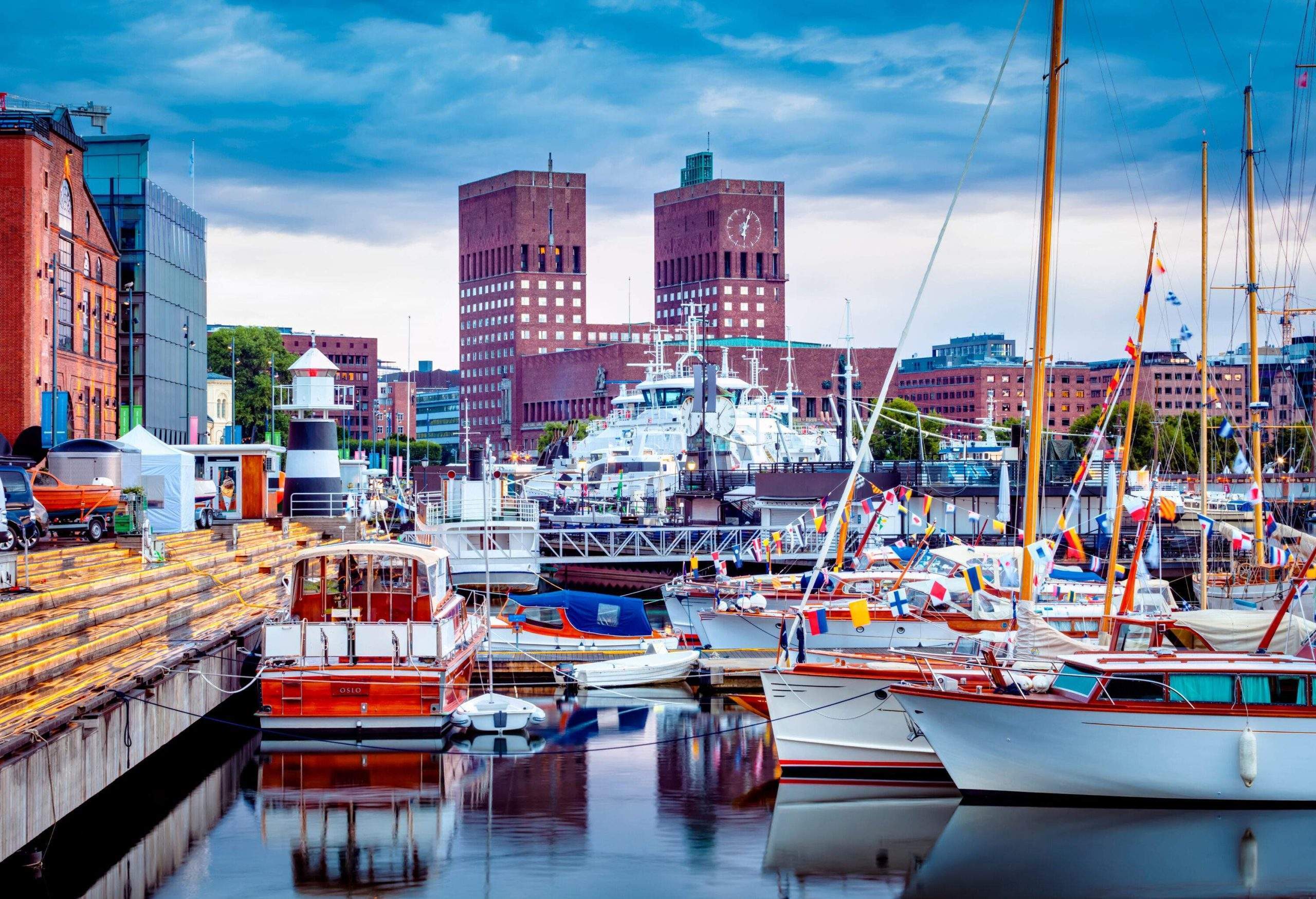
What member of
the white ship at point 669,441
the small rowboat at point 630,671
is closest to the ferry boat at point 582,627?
the small rowboat at point 630,671

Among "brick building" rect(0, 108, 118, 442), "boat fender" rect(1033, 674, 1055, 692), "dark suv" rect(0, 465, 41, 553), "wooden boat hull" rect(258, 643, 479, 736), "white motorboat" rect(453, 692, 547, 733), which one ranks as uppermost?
"brick building" rect(0, 108, 118, 442)

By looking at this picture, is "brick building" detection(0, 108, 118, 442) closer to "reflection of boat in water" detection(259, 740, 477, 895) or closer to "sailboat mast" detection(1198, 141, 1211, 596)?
"reflection of boat in water" detection(259, 740, 477, 895)

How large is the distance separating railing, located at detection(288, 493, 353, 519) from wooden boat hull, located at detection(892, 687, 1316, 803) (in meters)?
38.4

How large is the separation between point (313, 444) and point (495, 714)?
29047 millimetres

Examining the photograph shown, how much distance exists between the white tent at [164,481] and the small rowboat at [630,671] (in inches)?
745

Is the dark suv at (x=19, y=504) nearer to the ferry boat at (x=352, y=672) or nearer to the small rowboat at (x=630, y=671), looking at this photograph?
the ferry boat at (x=352, y=672)

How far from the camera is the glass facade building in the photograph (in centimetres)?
7469

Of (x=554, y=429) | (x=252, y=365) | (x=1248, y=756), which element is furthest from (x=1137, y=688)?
(x=554, y=429)

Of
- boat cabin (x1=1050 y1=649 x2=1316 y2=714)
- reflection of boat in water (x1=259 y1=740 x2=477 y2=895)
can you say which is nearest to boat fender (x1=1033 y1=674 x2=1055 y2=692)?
boat cabin (x1=1050 y1=649 x2=1316 y2=714)

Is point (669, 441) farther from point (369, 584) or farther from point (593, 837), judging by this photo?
point (593, 837)

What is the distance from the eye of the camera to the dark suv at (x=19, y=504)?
36.8m

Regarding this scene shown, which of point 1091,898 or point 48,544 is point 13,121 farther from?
point 1091,898

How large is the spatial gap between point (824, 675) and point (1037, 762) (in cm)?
408

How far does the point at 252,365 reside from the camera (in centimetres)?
14175
